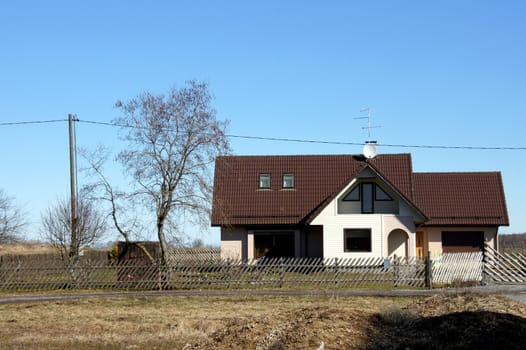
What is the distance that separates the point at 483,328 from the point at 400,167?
102 feet

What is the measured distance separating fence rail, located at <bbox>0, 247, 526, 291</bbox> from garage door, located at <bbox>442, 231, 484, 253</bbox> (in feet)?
33.2

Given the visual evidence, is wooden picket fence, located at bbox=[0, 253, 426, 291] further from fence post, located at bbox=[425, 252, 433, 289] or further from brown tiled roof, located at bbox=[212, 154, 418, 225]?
brown tiled roof, located at bbox=[212, 154, 418, 225]

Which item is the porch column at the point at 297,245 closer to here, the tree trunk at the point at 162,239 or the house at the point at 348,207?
the house at the point at 348,207

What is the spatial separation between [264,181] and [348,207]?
18.8 ft

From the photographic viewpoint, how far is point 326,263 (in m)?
29.4

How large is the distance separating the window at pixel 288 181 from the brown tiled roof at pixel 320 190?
286 mm

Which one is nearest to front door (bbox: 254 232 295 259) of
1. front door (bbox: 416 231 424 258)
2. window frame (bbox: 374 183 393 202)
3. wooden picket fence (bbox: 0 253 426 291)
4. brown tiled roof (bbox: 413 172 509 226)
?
window frame (bbox: 374 183 393 202)

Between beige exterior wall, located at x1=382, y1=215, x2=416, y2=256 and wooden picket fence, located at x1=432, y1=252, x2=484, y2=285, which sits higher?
beige exterior wall, located at x1=382, y1=215, x2=416, y2=256

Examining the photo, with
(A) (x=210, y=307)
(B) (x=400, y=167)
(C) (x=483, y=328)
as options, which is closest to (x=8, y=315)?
(A) (x=210, y=307)

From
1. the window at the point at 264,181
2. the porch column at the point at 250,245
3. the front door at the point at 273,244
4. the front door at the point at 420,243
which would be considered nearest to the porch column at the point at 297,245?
the front door at the point at 273,244

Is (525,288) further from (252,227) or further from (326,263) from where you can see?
(252,227)

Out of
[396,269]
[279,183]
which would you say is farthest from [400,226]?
[396,269]

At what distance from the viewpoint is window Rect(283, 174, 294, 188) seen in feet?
132

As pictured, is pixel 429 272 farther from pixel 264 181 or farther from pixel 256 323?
pixel 256 323
